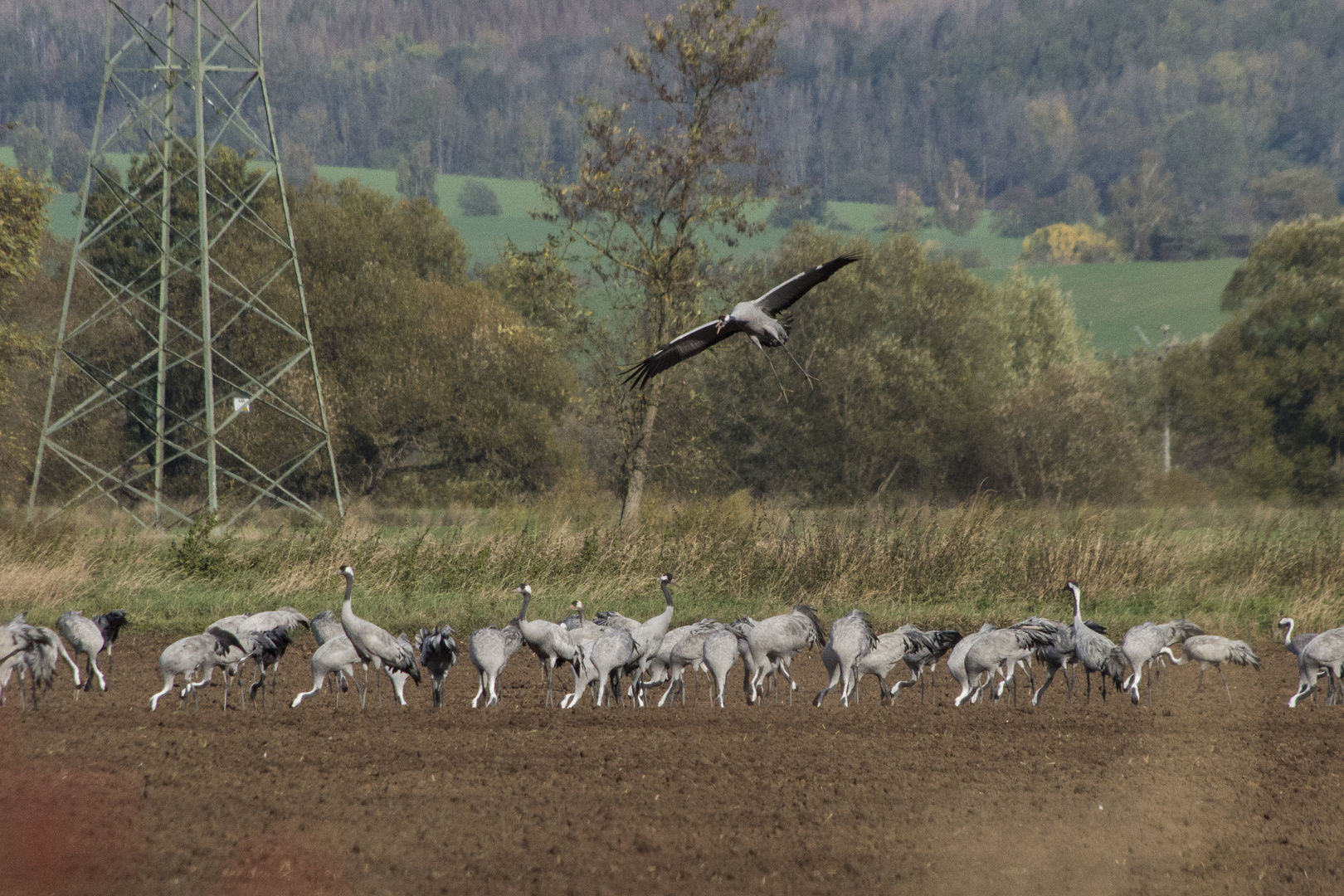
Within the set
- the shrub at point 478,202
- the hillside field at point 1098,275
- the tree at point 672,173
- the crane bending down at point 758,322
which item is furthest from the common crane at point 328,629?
the shrub at point 478,202

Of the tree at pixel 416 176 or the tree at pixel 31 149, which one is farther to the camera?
the tree at pixel 416 176

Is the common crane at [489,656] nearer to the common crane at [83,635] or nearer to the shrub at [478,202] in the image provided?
the common crane at [83,635]

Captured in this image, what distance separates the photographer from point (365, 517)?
38.4m

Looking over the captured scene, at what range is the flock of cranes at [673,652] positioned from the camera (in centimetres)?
1206

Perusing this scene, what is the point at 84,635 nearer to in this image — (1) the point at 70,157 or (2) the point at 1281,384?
(2) the point at 1281,384

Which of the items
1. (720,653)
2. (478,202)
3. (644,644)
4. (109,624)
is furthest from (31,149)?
(720,653)

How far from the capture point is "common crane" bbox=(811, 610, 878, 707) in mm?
12078

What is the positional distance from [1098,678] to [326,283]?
35633 mm

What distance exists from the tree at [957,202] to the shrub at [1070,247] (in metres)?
24.9

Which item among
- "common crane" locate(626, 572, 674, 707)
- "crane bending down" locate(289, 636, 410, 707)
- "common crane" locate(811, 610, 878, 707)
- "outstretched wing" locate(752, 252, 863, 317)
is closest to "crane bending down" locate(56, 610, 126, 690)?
"crane bending down" locate(289, 636, 410, 707)

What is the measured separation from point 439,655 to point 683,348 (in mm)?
3846

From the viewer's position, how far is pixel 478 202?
133 metres

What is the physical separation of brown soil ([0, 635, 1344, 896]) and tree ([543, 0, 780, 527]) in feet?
55.0

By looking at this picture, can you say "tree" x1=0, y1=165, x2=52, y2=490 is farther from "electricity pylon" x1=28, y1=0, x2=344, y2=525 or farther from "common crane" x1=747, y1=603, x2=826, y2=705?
"common crane" x1=747, y1=603, x2=826, y2=705
